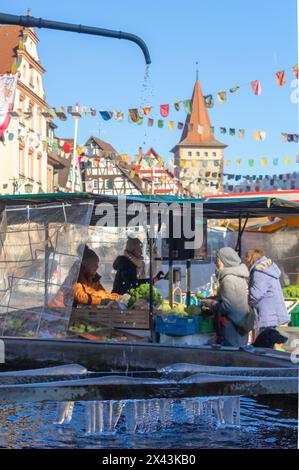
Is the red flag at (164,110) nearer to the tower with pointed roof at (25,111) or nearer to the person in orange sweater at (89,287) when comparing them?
the person in orange sweater at (89,287)

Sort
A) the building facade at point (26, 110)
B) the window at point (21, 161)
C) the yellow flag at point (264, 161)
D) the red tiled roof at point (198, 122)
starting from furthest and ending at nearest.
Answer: the red tiled roof at point (198, 122)
the window at point (21, 161)
the building facade at point (26, 110)
the yellow flag at point (264, 161)

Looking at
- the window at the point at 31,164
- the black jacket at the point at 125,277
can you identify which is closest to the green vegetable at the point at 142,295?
the black jacket at the point at 125,277

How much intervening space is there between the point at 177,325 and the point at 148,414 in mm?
1763

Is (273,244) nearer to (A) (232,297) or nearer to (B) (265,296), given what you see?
(B) (265,296)

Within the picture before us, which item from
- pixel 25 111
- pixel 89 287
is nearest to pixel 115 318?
pixel 89 287

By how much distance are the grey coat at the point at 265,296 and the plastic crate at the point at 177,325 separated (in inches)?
40.8

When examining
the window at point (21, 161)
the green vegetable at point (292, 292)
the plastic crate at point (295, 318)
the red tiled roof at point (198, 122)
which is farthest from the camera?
the red tiled roof at point (198, 122)

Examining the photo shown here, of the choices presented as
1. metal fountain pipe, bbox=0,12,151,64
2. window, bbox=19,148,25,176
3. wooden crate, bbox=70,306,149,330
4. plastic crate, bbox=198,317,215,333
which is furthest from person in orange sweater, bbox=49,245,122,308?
window, bbox=19,148,25,176

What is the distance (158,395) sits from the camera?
17.6 feet

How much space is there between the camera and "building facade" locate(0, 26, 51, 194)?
45562 millimetres

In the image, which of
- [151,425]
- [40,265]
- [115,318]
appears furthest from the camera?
[115,318]

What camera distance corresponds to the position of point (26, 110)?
4788 centimetres

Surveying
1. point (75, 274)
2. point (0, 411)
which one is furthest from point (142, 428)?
point (75, 274)

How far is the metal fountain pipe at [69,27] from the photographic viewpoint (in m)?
7.36
